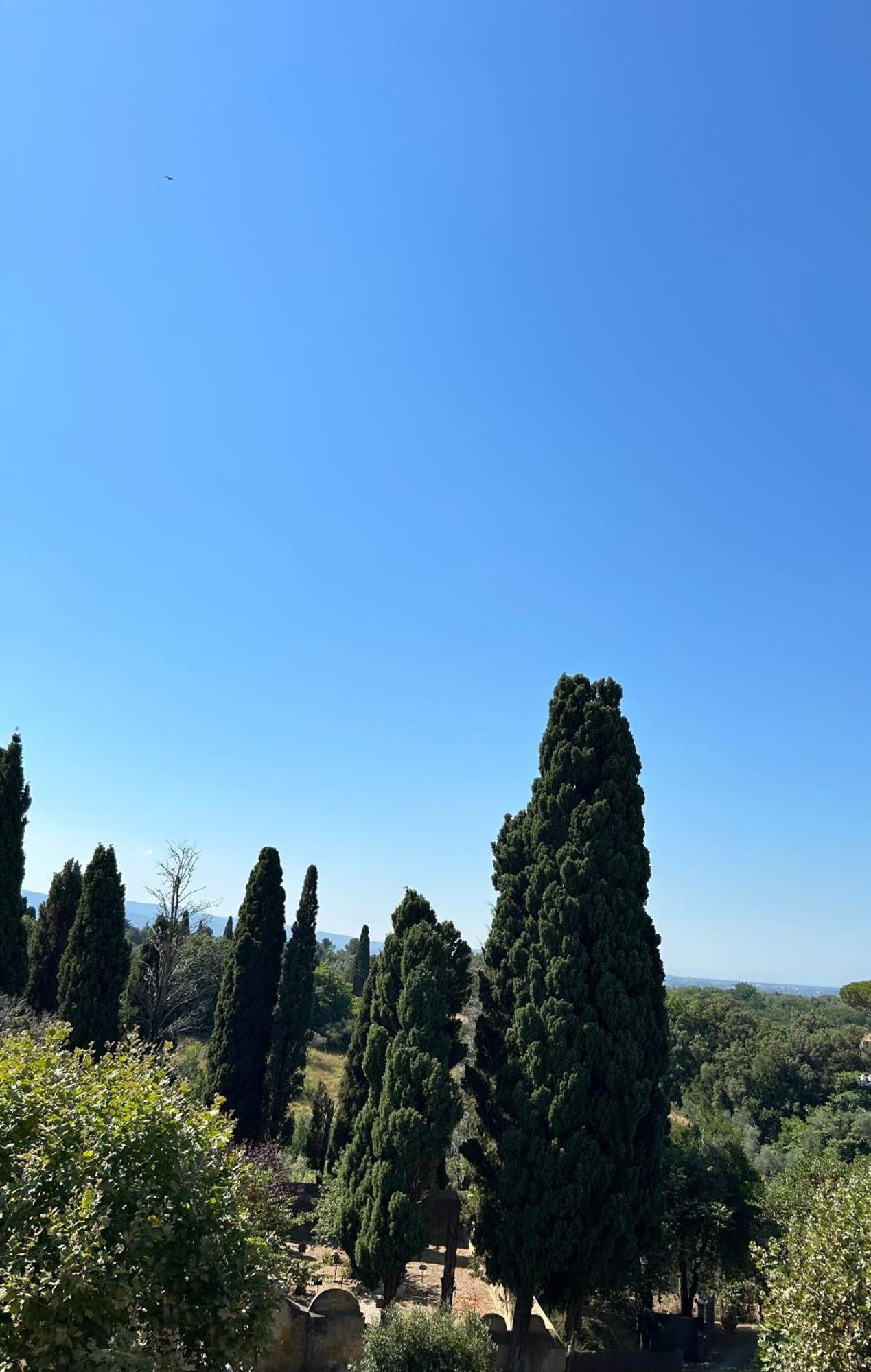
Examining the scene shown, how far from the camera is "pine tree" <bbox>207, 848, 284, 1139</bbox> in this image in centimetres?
2741

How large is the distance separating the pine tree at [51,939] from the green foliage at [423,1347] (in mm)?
21946

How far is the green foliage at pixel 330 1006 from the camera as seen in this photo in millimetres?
59875

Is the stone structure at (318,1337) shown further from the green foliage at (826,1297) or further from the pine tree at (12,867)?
the pine tree at (12,867)

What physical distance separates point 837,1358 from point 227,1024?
23.4 metres

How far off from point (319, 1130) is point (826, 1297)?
93.7ft

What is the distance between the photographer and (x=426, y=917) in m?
19.4

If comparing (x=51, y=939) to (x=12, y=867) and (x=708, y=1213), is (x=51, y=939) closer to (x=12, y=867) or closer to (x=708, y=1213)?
(x=12, y=867)

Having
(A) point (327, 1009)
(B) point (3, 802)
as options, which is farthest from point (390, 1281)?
(A) point (327, 1009)

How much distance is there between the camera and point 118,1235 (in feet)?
23.1

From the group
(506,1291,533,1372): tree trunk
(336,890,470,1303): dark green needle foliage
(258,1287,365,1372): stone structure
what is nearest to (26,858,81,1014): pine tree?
(336,890,470,1303): dark green needle foliage

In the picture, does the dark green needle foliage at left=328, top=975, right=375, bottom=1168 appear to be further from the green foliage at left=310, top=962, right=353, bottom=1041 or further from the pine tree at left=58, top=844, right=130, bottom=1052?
the green foliage at left=310, top=962, right=353, bottom=1041

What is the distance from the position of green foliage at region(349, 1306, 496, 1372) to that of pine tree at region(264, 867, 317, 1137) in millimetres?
18408

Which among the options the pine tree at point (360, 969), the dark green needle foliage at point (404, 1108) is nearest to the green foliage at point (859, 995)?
the pine tree at point (360, 969)

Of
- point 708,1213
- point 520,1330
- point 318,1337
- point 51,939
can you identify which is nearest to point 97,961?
point 51,939
